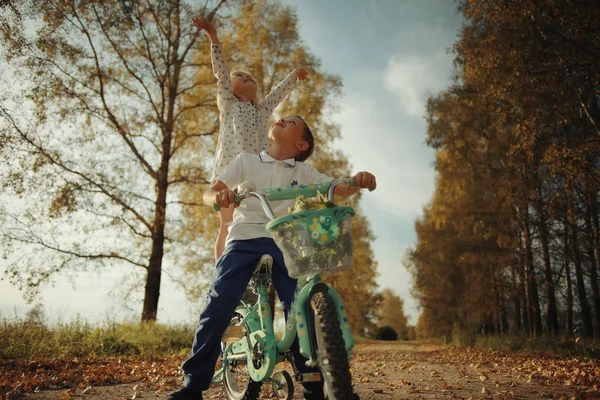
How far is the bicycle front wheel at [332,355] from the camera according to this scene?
6.95 feet

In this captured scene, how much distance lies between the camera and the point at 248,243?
10.1 ft

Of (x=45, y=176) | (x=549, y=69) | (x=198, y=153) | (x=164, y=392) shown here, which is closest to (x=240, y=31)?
(x=198, y=153)

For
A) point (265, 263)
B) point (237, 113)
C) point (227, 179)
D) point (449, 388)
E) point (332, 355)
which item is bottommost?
point (449, 388)

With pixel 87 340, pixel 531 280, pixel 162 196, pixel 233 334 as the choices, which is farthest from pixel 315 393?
pixel 531 280

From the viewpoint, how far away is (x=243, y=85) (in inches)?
215

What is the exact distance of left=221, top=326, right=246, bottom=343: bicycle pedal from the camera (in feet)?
10.3

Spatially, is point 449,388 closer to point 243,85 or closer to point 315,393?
point 315,393

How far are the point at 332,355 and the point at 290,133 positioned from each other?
167 centimetres

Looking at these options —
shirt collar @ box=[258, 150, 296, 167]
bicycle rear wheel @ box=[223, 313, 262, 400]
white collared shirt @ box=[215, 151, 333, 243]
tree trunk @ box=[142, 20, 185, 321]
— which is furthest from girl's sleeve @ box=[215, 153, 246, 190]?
tree trunk @ box=[142, 20, 185, 321]

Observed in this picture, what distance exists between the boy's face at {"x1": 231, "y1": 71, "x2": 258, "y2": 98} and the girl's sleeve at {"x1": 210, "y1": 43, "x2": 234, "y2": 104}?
0.07 m

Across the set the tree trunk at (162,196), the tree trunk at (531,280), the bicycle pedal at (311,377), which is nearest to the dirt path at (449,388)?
the bicycle pedal at (311,377)

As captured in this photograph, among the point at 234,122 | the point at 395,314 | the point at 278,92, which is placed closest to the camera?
the point at 234,122

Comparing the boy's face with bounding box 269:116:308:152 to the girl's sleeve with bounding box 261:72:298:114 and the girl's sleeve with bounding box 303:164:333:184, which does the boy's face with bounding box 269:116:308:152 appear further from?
the girl's sleeve with bounding box 261:72:298:114

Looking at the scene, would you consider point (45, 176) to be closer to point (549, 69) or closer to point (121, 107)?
point (121, 107)
